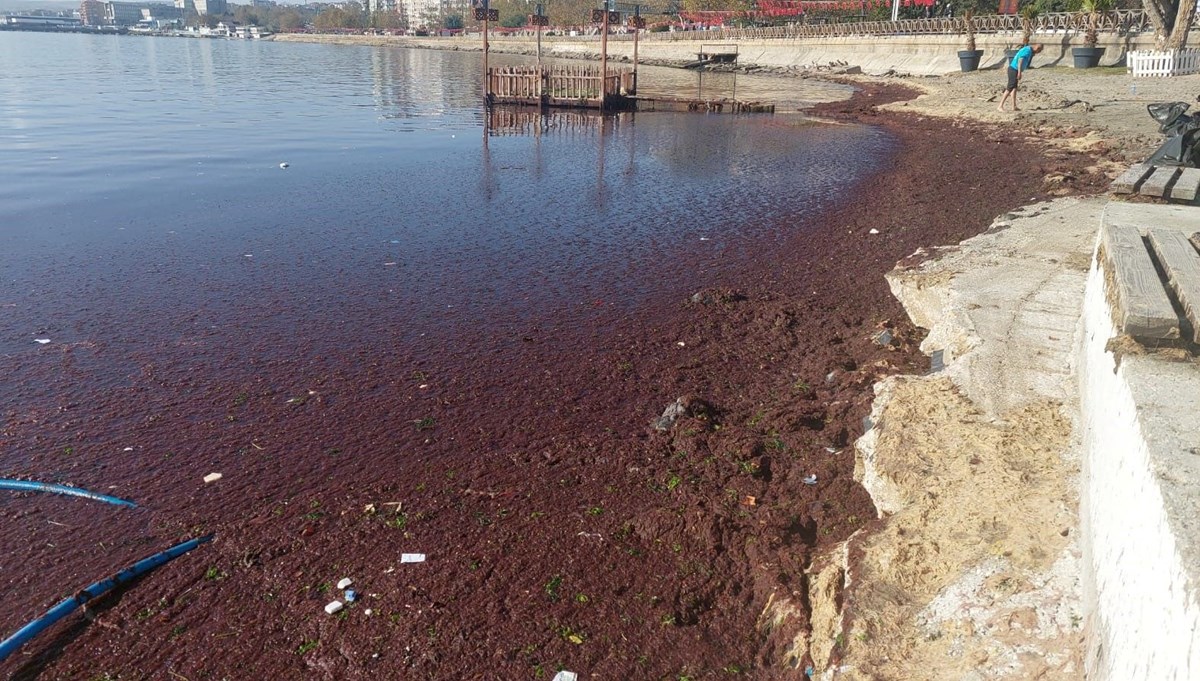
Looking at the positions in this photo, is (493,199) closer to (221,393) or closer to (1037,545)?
(221,393)

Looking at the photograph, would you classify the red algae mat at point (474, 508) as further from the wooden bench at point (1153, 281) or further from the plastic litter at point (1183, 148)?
the plastic litter at point (1183, 148)

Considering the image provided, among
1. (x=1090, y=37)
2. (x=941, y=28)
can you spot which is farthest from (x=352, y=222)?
(x=941, y=28)

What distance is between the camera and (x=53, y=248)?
32.3ft

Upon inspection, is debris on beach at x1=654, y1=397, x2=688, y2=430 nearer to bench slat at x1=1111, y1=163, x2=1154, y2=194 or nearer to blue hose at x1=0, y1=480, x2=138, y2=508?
blue hose at x1=0, y1=480, x2=138, y2=508

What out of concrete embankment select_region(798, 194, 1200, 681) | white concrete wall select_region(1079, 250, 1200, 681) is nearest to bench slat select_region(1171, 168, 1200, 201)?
concrete embankment select_region(798, 194, 1200, 681)

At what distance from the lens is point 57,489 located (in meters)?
4.81

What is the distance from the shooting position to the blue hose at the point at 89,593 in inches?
144

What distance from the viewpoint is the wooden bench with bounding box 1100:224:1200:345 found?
139 inches

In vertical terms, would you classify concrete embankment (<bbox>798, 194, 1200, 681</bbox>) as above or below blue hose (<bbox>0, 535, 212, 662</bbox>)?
above

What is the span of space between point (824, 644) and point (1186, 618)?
1.87m

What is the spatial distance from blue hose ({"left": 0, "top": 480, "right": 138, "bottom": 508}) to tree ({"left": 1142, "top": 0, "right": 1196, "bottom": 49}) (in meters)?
31.8

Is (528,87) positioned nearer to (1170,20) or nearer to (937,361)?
(1170,20)

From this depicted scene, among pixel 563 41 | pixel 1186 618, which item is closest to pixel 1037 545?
pixel 1186 618

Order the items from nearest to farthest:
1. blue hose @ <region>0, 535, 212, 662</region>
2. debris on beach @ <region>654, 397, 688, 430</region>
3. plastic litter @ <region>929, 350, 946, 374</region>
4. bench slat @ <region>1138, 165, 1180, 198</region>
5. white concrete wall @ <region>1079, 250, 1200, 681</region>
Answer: white concrete wall @ <region>1079, 250, 1200, 681</region> → blue hose @ <region>0, 535, 212, 662</region> → debris on beach @ <region>654, 397, 688, 430</region> → plastic litter @ <region>929, 350, 946, 374</region> → bench slat @ <region>1138, 165, 1180, 198</region>
